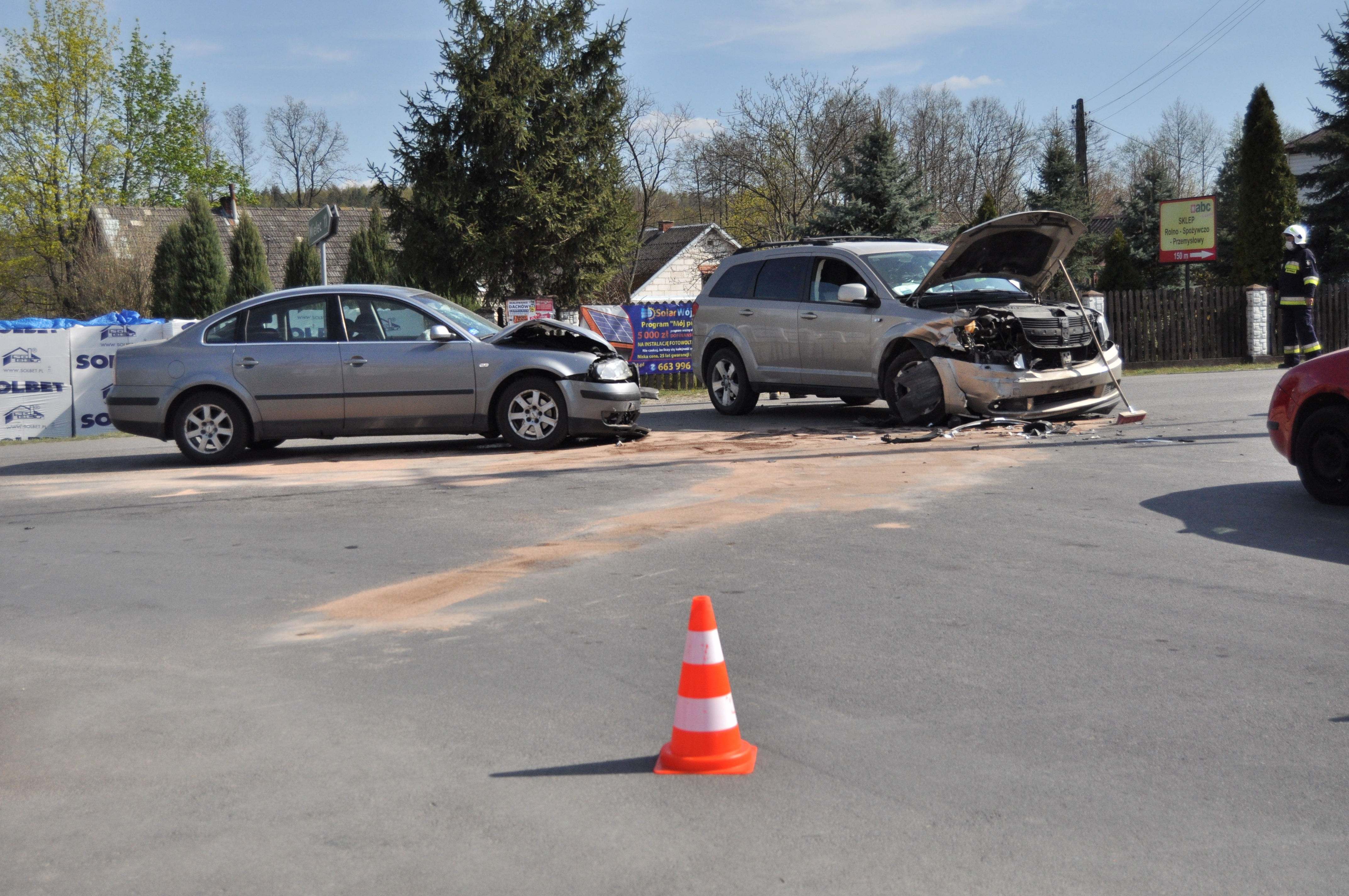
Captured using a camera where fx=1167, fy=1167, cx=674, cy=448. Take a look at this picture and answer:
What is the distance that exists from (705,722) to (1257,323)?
24858 mm

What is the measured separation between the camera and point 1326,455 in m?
7.65

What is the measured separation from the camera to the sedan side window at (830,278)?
1327 cm

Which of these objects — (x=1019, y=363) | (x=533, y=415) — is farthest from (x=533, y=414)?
(x=1019, y=363)

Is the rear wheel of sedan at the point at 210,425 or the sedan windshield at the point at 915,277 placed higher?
the sedan windshield at the point at 915,277

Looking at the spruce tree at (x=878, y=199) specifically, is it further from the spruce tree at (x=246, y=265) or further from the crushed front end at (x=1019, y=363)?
the spruce tree at (x=246, y=265)

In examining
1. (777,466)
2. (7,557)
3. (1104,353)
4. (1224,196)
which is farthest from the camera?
(1224,196)

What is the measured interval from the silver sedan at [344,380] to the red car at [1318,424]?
245 inches

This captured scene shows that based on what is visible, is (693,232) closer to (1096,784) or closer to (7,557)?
(7,557)

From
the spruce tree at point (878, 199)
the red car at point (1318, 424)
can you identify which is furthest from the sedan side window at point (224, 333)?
the spruce tree at point (878, 199)

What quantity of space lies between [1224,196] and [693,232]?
91.9 ft

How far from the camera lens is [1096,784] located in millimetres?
3525

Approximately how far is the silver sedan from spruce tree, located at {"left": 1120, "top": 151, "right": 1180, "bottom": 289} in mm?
35114

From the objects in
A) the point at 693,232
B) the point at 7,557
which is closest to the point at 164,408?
the point at 7,557

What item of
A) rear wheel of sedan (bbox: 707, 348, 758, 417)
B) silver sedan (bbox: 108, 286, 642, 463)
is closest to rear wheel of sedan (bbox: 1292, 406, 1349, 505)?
silver sedan (bbox: 108, 286, 642, 463)
